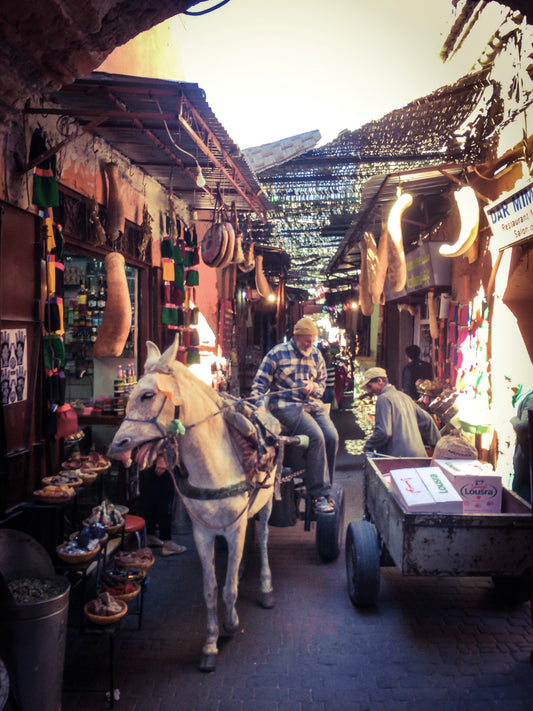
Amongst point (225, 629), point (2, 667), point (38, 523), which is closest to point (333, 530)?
point (225, 629)

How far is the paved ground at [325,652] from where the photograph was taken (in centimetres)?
342

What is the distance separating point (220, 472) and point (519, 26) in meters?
5.80

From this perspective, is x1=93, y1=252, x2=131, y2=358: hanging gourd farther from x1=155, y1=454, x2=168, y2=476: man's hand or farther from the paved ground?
the paved ground

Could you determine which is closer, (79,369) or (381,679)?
(381,679)

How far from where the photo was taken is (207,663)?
3744 mm

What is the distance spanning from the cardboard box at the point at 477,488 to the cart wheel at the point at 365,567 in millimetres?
823

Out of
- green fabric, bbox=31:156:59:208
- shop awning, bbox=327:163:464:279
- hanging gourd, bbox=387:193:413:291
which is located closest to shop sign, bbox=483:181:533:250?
shop awning, bbox=327:163:464:279

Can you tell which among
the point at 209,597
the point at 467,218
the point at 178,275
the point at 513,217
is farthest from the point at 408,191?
the point at 209,597

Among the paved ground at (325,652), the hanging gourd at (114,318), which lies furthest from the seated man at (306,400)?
the hanging gourd at (114,318)

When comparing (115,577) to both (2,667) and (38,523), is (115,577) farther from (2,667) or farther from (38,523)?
(2,667)

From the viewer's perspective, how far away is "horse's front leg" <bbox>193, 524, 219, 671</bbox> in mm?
3775

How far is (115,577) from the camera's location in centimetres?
418

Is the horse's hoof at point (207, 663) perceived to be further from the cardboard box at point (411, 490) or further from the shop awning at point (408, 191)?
the shop awning at point (408, 191)

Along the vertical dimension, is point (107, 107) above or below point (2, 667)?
above
